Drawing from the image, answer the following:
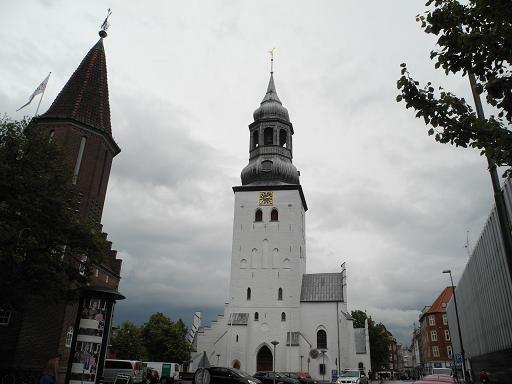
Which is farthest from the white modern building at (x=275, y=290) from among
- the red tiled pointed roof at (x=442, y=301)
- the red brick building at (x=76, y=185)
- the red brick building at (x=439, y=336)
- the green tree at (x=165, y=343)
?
the red tiled pointed roof at (x=442, y=301)

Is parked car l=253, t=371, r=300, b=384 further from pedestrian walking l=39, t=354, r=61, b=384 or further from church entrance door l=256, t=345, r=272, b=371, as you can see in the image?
pedestrian walking l=39, t=354, r=61, b=384

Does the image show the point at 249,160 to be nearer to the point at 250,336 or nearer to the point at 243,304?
the point at 243,304

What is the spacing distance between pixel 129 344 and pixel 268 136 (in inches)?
1471

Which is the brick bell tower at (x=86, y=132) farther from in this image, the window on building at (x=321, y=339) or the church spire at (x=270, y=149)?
the window on building at (x=321, y=339)

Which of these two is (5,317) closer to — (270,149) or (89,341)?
(89,341)

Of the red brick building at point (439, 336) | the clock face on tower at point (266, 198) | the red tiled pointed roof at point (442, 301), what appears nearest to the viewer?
the clock face on tower at point (266, 198)

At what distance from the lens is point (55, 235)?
20188mm

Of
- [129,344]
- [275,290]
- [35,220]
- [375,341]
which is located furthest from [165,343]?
[35,220]

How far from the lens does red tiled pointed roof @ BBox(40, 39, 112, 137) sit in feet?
107

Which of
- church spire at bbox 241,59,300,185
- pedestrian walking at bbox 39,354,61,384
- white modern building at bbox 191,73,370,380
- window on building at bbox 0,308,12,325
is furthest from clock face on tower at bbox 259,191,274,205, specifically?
pedestrian walking at bbox 39,354,61,384

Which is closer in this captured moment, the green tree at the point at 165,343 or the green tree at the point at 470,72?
the green tree at the point at 470,72

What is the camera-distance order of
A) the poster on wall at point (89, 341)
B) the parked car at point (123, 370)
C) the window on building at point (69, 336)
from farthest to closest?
the parked car at point (123, 370), the window on building at point (69, 336), the poster on wall at point (89, 341)

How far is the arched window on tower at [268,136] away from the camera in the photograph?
55162mm

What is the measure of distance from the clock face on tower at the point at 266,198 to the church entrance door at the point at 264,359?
1672cm
